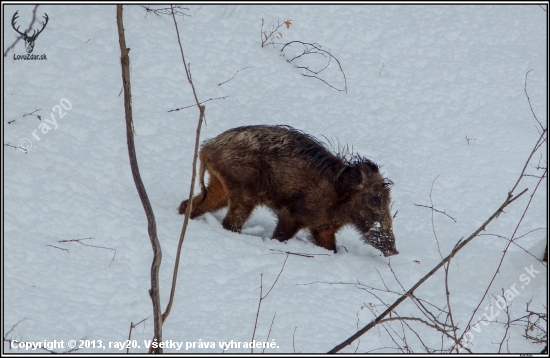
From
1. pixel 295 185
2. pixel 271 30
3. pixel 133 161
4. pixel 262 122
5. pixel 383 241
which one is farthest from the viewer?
pixel 271 30

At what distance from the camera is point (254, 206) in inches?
240

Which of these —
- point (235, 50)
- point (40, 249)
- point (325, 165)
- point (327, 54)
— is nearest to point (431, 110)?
point (327, 54)

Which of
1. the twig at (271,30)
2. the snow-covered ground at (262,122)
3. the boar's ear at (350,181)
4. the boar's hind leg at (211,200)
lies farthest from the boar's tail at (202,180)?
the twig at (271,30)

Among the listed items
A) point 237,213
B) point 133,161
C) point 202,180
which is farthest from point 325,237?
point 133,161

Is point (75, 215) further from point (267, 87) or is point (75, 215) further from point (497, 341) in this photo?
point (267, 87)

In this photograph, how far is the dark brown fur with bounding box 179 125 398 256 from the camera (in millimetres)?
5965

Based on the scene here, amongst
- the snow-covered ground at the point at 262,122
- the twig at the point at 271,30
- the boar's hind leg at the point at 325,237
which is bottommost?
the boar's hind leg at the point at 325,237

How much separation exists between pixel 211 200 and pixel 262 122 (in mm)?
2212

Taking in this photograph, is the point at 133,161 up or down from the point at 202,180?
up

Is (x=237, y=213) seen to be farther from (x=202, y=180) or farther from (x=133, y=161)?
(x=133, y=161)

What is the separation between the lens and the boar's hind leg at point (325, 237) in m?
6.18

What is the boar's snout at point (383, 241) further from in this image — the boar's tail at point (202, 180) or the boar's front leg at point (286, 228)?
the boar's tail at point (202, 180)

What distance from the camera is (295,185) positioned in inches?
236

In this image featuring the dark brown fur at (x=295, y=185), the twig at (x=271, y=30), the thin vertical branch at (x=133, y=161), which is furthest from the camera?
the twig at (x=271, y=30)
